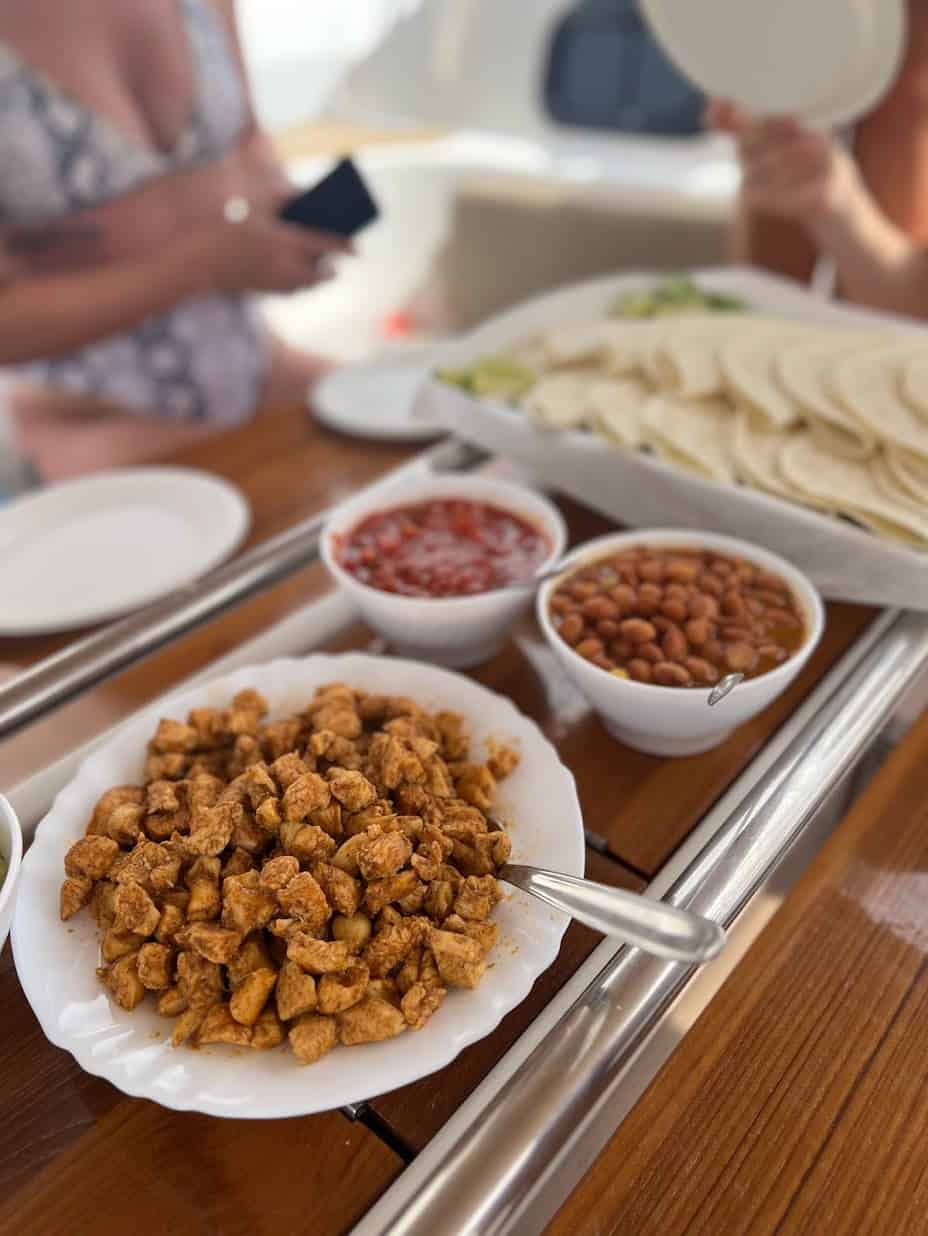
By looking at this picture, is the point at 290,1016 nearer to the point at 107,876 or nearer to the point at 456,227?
the point at 107,876

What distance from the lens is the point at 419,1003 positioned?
73 cm

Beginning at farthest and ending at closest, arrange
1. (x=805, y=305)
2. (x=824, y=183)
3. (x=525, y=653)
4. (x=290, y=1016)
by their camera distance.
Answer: (x=824, y=183), (x=805, y=305), (x=525, y=653), (x=290, y=1016)

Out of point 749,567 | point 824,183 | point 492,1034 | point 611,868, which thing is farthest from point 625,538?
point 824,183

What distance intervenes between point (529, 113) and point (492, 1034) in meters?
5.58

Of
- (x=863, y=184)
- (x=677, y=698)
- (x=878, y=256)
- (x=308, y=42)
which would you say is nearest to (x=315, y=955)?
(x=677, y=698)

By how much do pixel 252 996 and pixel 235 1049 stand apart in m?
0.04

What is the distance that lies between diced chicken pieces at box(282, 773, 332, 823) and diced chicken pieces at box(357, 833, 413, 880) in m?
0.07

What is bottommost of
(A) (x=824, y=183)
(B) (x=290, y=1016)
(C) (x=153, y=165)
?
(B) (x=290, y=1016)

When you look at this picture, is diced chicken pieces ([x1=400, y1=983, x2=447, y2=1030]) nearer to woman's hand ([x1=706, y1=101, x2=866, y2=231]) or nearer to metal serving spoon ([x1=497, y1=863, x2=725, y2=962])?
metal serving spoon ([x1=497, y1=863, x2=725, y2=962])

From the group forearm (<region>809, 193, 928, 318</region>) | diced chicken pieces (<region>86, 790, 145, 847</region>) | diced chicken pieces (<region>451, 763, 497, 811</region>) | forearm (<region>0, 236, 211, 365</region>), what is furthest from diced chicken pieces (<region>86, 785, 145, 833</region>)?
forearm (<region>809, 193, 928, 318</region>)

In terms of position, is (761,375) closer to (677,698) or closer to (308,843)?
(677,698)

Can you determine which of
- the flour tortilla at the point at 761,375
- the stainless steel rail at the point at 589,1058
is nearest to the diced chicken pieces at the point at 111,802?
the stainless steel rail at the point at 589,1058

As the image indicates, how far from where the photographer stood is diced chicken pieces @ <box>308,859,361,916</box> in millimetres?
777

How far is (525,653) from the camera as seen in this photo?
1.24 meters
